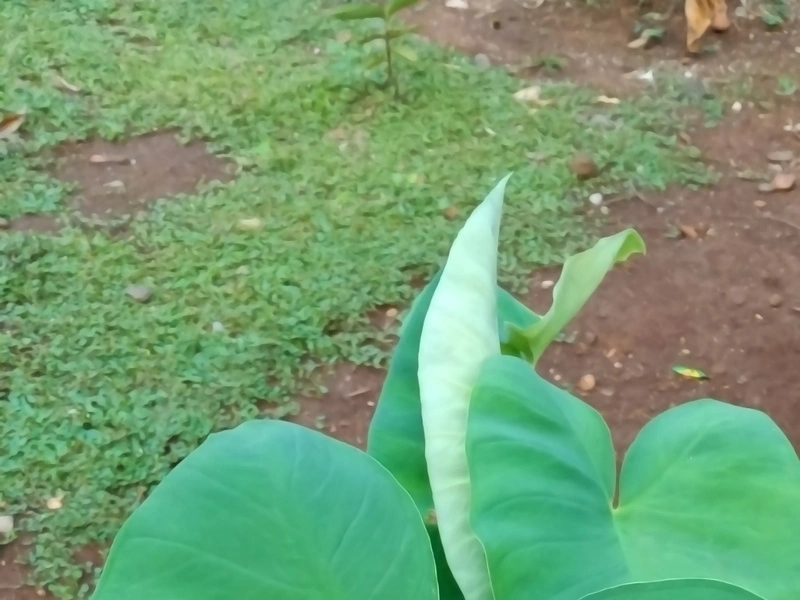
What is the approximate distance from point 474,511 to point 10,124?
2.16 meters

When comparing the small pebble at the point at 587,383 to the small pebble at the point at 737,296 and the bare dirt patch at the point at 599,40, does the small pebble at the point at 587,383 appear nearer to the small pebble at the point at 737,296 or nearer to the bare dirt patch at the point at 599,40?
the small pebble at the point at 737,296

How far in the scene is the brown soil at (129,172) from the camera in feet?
6.91

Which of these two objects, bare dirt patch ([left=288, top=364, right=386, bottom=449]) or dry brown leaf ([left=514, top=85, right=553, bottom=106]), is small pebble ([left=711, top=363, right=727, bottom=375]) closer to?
bare dirt patch ([left=288, top=364, right=386, bottom=449])

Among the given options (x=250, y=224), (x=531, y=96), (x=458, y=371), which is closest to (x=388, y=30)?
(x=531, y=96)

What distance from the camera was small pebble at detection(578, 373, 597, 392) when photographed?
1737 mm

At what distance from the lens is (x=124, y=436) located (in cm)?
158

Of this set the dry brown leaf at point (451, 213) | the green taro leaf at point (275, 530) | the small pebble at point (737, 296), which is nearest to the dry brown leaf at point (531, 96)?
the dry brown leaf at point (451, 213)

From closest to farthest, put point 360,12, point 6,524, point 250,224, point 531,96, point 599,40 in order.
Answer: point 6,524 < point 250,224 < point 360,12 < point 531,96 < point 599,40

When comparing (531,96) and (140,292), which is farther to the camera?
(531,96)

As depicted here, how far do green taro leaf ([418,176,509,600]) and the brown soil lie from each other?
164cm

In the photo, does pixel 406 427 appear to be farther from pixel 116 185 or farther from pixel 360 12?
pixel 360 12

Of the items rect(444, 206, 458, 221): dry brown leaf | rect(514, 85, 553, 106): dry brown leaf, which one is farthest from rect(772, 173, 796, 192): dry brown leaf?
rect(444, 206, 458, 221): dry brown leaf

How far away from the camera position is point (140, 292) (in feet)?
6.10

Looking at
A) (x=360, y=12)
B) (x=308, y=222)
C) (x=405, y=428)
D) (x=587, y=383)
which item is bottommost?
(x=587, y=383)
